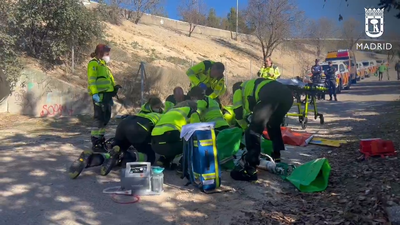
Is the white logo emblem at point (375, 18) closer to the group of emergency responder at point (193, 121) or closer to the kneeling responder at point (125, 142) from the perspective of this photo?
the group of emergency responder at point (193, 121)

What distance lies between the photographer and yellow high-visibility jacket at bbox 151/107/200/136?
5.55 m

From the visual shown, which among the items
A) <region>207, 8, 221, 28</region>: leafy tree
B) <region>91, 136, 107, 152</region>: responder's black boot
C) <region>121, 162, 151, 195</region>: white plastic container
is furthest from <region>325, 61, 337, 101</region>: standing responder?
<region>207, 8, 221, 28</region>: leafy tree

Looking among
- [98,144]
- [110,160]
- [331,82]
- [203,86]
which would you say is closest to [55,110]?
[98,144]

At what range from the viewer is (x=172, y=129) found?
5547 millimetres

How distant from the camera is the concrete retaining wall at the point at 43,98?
13391 millimetres

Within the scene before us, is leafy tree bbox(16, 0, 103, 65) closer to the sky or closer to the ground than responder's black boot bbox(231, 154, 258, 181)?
closer to the sky

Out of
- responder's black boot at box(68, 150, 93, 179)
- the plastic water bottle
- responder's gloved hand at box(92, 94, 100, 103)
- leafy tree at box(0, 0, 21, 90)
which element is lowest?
the plastic water bottle

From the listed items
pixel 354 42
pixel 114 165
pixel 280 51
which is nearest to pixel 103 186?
pixel 114 165

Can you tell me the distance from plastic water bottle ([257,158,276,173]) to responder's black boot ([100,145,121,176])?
2.14 meters

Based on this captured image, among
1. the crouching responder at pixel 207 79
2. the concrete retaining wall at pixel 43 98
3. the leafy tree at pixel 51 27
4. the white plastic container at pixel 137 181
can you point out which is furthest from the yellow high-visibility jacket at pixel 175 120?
the leafy tree at pixel 51 27

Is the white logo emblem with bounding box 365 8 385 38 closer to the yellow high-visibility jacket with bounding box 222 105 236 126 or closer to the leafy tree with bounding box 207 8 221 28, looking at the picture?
the yellow high-visibility jacket with bounding box 222 105 236 126

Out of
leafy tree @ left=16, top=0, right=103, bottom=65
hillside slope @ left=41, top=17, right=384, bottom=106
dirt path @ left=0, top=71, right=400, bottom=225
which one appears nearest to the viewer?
dirt path @ left=0, top=71, right=400, bottom=225

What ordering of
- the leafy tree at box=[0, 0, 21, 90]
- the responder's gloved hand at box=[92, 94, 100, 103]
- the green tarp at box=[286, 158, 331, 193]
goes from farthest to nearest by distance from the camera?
1. the leafy tree at box=[0, 0, 21, 90]
2. the responder's gloved hand at box=[92, 94, 100, 103]
3. the green tarp at box=[286, 158, 331, 193]

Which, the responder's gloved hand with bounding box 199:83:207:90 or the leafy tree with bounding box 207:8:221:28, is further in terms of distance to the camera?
the leafy tree with bounding box 207:8:221:28
